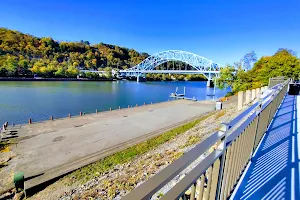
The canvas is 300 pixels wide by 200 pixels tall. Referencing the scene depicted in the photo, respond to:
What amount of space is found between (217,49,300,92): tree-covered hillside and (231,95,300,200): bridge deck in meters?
19.9

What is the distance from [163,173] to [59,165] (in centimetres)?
768

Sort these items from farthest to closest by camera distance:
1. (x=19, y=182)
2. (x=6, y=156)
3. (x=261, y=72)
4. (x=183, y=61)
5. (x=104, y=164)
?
(x=183, y=61)
(x=261, y=72)
(x=6, y=156)
(x=104, y=164)
(x=19, y=182)

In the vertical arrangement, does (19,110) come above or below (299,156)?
below

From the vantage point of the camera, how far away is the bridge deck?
2002mm

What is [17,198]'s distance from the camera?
5223mm

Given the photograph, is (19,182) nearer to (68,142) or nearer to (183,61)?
(68,142)

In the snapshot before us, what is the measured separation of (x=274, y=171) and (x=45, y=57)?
110187 millimetres

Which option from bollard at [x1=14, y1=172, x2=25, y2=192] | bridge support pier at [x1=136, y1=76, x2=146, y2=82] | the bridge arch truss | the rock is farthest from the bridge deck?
bridge support pier at [x1=136, y1=76, x2=146, y2=82]

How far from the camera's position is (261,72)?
23938mm

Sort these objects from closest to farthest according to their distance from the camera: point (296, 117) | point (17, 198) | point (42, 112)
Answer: point (296, 117) < point (17, 198) < point (42, 112)

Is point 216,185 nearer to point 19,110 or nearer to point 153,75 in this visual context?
point 19,110

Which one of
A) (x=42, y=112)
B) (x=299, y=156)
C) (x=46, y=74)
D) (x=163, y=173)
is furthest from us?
(x=46, y=74)

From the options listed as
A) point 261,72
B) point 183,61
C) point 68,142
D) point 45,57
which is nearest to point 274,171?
point 68,142

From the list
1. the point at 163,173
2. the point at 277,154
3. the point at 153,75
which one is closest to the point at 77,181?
the point at 277,154
